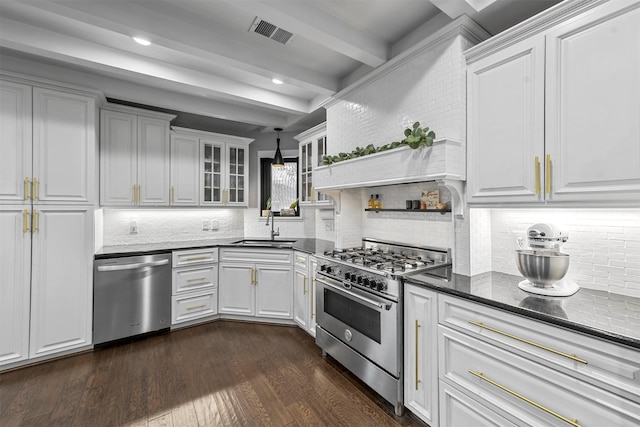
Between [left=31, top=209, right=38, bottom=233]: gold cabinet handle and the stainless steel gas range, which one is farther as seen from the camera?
[left=31, top=209, right=38, bottom=233]: gold cabinet handle

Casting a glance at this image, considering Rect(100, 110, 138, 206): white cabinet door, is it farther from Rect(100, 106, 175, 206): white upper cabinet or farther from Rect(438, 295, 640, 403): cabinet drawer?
Rect(438, 295, 640, 403): cabinet drawer

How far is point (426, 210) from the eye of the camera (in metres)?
2.54

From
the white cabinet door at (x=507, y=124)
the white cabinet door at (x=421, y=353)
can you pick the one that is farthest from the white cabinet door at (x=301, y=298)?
the white cabinet door at (x=507, y=124)

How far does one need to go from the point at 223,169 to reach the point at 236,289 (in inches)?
68.6

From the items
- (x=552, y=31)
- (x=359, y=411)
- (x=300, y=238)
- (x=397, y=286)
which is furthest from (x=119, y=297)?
(x=552, y=31)

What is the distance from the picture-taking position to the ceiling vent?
2.22 m

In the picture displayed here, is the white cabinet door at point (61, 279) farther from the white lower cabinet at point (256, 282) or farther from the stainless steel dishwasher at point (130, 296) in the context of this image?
the white lower cabinet at point (256, 282)

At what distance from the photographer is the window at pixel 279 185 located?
4.58m

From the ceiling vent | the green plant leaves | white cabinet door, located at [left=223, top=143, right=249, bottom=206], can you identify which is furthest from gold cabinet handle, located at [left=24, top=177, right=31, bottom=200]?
the green plant leaves

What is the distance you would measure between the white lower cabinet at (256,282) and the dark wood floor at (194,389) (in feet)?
1.53

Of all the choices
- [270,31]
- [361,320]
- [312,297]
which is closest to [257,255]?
[312,297]

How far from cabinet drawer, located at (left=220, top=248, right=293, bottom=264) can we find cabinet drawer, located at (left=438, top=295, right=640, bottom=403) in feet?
7.03

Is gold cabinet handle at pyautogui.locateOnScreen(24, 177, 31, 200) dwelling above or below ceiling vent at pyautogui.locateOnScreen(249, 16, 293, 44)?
below

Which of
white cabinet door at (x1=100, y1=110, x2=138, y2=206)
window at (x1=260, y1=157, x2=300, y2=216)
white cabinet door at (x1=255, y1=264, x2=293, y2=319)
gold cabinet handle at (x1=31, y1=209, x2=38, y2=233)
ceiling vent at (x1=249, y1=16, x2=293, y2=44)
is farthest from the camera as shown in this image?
window at (x1=260, y1=157, x2=300, y2=216)
